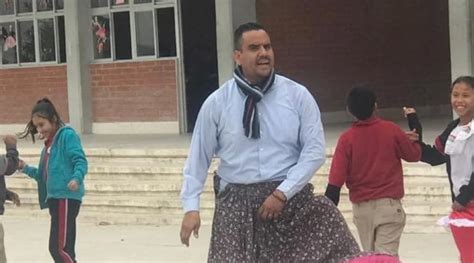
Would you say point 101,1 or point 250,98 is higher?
point 101,1

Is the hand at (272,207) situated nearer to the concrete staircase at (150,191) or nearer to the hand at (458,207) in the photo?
the hand at (458,207)

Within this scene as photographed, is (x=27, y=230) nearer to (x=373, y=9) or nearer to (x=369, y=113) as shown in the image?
(x=369, y=113)

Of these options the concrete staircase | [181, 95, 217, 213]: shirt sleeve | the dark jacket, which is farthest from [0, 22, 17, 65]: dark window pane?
[181, 95, 217, 213]: shirt sleeve

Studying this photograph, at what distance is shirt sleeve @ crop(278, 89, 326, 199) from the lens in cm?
479

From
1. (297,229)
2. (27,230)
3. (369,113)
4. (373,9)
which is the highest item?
(373,9)

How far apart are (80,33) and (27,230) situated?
7.81m

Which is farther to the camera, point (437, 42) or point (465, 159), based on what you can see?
point (437, 42)

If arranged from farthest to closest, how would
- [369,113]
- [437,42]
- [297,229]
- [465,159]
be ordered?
[437,42], [369,113], [465,159], [297,229]

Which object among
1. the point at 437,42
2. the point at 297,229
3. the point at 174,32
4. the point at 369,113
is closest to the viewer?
the point at 297,229

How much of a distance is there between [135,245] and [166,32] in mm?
8749

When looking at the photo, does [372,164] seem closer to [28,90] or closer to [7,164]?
[7,164]

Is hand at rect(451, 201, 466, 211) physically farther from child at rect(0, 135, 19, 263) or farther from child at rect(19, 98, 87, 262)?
child at rect(0, 135, 19, 263)

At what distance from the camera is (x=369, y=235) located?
7098 millimetres

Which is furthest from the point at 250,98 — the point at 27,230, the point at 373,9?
the point at 373,9
